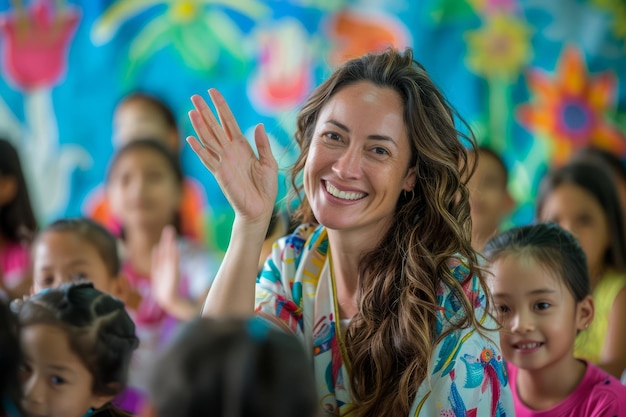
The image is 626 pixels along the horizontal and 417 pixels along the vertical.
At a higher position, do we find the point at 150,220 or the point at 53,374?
the point at 150,220

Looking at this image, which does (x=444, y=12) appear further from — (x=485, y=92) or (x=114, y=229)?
(x=114, y=229)

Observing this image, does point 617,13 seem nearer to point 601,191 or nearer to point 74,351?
point 601,191

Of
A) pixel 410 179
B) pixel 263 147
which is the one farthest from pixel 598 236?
pixel 263 147

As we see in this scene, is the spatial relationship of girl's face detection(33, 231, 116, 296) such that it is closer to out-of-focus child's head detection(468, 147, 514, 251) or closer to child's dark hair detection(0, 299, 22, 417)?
child's dark hair detection(0, 299, 22, 417)

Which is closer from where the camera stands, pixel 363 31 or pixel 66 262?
pixel 66 262

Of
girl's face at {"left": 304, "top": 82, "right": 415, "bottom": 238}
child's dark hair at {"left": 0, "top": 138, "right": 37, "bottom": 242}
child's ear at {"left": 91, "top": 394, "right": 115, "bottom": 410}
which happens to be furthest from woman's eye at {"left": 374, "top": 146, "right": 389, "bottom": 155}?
child's dark hair at {"left": 0, "top": 138, "right": 37, "bottom": 242}

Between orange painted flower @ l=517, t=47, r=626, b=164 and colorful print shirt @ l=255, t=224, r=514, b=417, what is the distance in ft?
6.69

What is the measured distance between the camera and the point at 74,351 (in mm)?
1547

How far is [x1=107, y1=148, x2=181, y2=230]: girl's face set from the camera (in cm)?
325

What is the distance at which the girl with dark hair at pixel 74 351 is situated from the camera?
1.51 meters

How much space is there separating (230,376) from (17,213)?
7.34ft

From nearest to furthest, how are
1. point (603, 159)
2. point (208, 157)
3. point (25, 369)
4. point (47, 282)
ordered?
point (25, 369)
point (208, 157)
point (47, 282)
point (603, 159)

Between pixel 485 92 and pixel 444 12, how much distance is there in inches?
14.6

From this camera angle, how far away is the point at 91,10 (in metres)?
3.90
